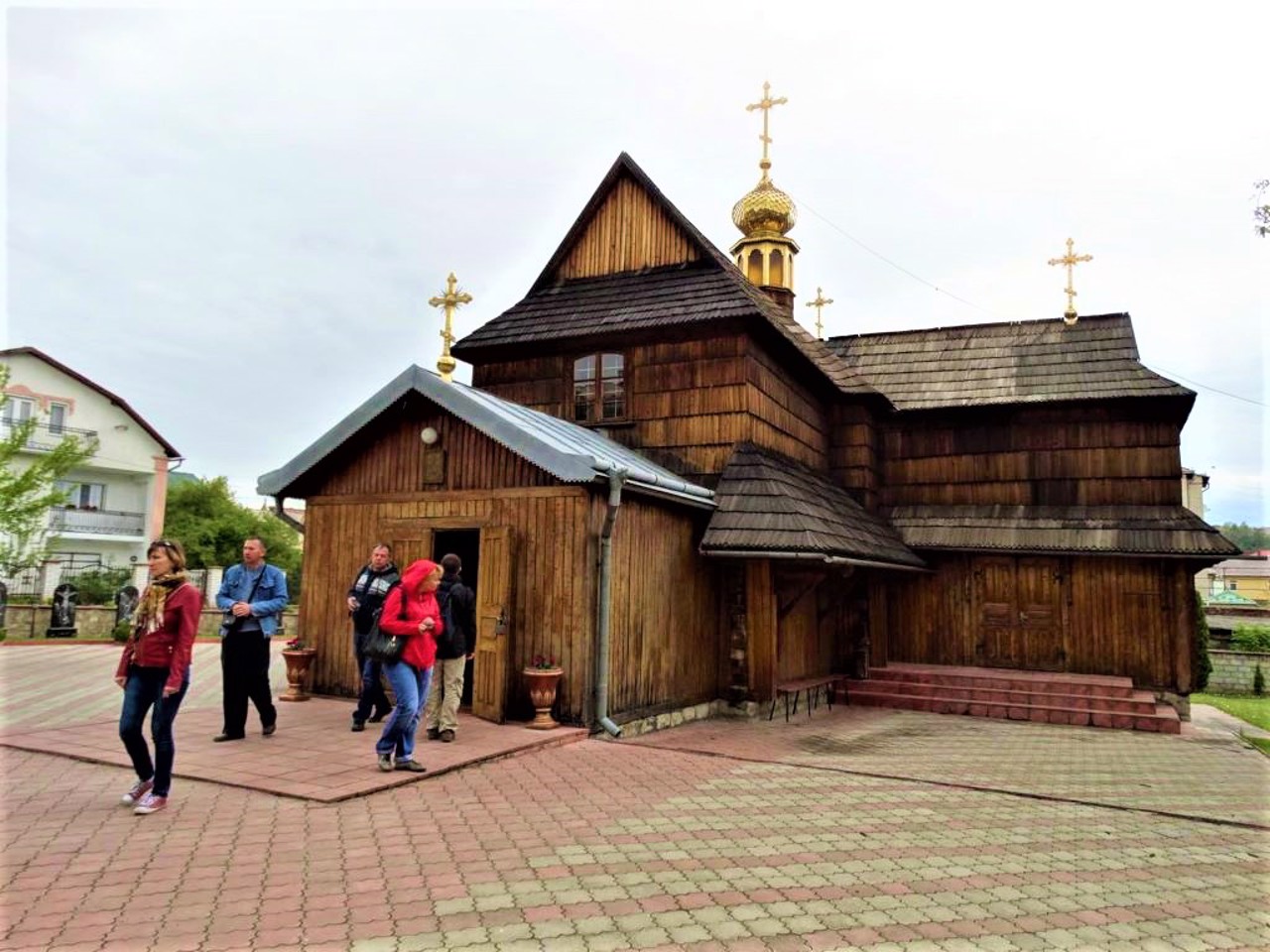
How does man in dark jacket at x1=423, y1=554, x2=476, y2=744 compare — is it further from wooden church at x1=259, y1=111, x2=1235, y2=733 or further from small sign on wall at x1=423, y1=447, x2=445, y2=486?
small sign on wall at x1=423, y1=447, x2=445, y2=486

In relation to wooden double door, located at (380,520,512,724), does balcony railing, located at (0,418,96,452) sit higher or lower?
higher

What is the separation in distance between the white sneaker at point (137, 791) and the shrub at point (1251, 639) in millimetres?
27799

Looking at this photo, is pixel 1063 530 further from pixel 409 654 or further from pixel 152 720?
pixel 152 720

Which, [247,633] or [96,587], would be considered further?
[96,587]

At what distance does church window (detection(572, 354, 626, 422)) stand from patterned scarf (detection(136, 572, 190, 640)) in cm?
840

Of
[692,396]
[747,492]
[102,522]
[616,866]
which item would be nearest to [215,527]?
[102,522]

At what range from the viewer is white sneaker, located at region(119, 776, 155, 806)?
548 centimetres

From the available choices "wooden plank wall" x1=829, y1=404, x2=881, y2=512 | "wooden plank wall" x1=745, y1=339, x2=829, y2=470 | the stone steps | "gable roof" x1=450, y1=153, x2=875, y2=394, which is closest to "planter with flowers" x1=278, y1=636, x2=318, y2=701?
"gable roof" x1=450, y1=153, x2=875, y2=394

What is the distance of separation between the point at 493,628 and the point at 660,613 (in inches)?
86.1

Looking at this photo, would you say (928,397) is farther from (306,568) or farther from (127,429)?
(127,429)

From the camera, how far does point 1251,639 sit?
82.2 ft

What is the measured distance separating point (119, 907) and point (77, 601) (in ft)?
82.2

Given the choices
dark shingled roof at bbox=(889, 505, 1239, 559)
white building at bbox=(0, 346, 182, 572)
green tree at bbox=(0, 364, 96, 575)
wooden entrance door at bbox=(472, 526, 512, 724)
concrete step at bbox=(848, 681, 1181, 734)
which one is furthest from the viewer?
white building at bbox=(0, 346, 182, 572)

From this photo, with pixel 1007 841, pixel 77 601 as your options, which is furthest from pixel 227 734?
pixel 77 601
